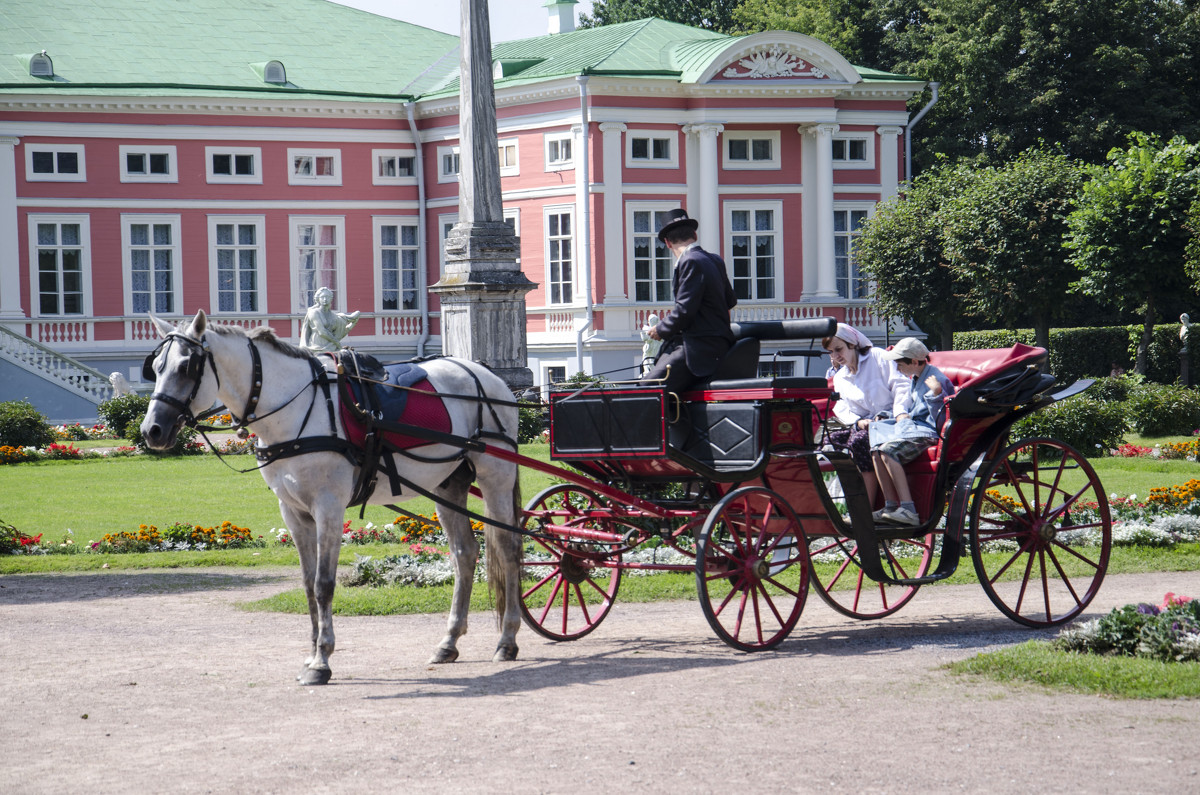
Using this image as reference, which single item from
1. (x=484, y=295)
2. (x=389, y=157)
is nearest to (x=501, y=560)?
(x=484, y=295)

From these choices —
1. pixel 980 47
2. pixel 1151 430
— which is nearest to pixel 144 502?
pixel 1151 430

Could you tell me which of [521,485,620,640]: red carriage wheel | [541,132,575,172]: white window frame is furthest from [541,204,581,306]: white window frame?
[521,485,620,640]: red carriage wheel

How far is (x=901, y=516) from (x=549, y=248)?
2489 cm

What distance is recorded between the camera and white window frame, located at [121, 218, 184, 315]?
32.3 metres

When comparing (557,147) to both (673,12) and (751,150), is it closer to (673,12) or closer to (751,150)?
(751,150)

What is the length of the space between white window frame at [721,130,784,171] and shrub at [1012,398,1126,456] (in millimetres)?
15240

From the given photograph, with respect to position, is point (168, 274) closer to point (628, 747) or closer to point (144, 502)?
point (144, 502)

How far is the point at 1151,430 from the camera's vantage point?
22.1m

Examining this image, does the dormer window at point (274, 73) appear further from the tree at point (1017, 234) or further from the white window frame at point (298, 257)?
the tree at point (1017, 234)

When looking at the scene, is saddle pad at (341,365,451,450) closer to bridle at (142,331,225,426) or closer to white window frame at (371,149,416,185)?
bridle at (142,331,225,426)

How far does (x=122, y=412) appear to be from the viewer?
990 inches

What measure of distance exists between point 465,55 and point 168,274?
18797 millimetres

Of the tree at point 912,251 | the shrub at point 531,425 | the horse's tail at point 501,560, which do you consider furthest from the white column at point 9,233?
the horse's tail at point 501,560

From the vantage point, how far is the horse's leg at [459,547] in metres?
8.00
